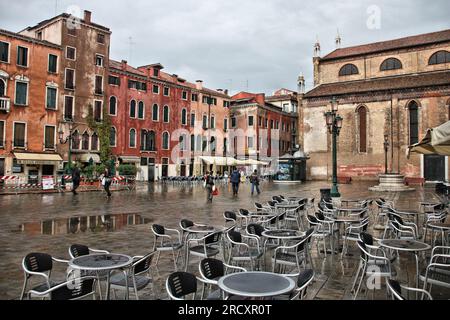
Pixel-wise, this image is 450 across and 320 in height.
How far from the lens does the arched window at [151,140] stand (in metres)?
38.7

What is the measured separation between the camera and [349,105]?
40.0 meters

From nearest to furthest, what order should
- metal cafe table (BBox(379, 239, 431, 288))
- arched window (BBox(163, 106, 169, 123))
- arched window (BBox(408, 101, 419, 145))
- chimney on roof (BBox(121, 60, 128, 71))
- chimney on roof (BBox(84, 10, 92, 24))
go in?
metal cafe table (BBox(379, 239, 431, 288))
chimney on roof (BBox(84, 10, 92, 24))
chimney on roof (BBox(121, 60, 128, 71))
arched window (BBox(408, 101, 419, 145))
arched window (BBox(163, 106, 169, 123))

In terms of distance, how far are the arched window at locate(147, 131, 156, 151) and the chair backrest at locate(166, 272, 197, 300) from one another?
36.0 m

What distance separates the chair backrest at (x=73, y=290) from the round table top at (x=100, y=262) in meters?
0.28

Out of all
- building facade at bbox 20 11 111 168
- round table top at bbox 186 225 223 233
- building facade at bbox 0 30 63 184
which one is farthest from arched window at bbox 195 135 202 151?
round table top at bbox 186 225 223 233

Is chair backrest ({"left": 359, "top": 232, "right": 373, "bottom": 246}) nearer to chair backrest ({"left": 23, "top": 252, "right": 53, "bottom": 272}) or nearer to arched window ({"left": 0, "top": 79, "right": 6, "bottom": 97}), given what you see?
chair backrest ({"left": 23, "top": 252, "right": 53, "bottom": 272})

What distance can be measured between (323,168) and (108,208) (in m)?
30.0

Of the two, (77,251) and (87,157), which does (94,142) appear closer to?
(87,157)

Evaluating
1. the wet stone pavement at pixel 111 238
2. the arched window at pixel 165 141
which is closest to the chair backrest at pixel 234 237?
the wet stone pavement at pixel 111 238

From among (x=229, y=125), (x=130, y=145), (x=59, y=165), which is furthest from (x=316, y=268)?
(x=229, y=125)

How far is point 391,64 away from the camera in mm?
40531

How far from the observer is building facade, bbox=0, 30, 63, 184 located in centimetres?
2734

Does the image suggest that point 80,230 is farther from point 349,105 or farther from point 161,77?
point 349,105

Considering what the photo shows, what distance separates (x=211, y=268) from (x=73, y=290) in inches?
55.0
